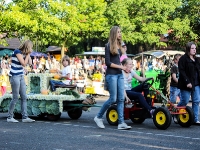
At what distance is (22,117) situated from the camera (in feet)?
39.4

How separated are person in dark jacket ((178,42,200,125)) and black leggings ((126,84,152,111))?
0.86m

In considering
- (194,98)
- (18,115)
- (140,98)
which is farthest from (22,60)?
(194,98)

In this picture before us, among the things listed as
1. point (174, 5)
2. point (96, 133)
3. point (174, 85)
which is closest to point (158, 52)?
point (174, 85)

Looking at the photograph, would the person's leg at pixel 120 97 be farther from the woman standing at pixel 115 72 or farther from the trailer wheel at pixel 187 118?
the trailer wheel at pixel 187 118

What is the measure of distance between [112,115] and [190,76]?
1798 mm

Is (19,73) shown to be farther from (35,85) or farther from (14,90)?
(35,85)

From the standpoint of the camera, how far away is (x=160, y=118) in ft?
34.4

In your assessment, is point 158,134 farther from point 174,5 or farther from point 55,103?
point 174,5

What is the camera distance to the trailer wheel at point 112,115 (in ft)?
37.0

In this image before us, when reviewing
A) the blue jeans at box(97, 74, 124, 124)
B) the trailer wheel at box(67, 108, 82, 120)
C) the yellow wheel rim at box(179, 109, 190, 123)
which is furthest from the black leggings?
the trailer wheel at box(67, 108, 82, 120)

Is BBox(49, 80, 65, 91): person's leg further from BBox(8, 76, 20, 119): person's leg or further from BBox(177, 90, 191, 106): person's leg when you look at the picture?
BBox(177, 90, 191, 106): person's leg

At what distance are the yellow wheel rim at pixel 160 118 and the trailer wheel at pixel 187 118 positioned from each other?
2.06 feet

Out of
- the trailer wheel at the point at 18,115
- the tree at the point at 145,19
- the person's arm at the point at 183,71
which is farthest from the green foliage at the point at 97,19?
the person's arm at the point at 183,71

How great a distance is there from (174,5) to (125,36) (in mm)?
7502
